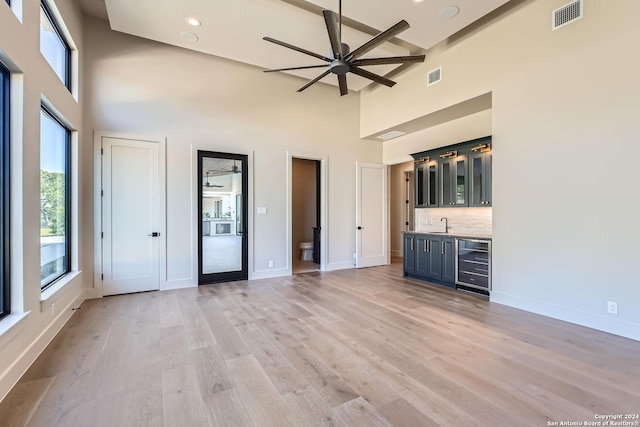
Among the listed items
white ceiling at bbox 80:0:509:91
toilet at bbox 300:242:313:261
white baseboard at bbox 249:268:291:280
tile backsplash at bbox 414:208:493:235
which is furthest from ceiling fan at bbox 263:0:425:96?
toilet at bbox 300:242:313:261

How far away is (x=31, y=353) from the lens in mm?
2545

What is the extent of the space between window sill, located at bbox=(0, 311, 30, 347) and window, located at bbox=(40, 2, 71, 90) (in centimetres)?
245

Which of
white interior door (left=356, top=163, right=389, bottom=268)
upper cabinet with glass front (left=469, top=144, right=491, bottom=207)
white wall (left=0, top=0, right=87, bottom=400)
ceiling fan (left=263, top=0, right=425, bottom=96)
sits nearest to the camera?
white wall (left=0, top=0, right=87, bottom=400)

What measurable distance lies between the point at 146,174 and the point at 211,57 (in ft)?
7.82

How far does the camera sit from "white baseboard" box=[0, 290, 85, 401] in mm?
2121

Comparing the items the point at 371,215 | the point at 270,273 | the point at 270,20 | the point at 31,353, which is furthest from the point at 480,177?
the point at 31,353

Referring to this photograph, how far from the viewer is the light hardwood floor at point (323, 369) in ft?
6.22

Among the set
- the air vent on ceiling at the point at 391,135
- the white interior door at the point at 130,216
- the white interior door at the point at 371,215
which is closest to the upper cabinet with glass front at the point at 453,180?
the air vent on ceiling at the point at 391,135

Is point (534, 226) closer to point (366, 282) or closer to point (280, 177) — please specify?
point (366, 282)

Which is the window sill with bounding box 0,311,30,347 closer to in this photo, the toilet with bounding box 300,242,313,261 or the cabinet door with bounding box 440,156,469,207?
the cabinet door with bounding box 440,156,469,207

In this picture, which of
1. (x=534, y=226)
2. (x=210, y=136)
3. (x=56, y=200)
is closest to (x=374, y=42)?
(x=534, y=226)

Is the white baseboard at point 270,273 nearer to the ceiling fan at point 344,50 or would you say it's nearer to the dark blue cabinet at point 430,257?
the dark blue cabinet at point 430,257

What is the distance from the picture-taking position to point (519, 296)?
3967 millimetres

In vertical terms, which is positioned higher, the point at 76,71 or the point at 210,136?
the point at 76,71
